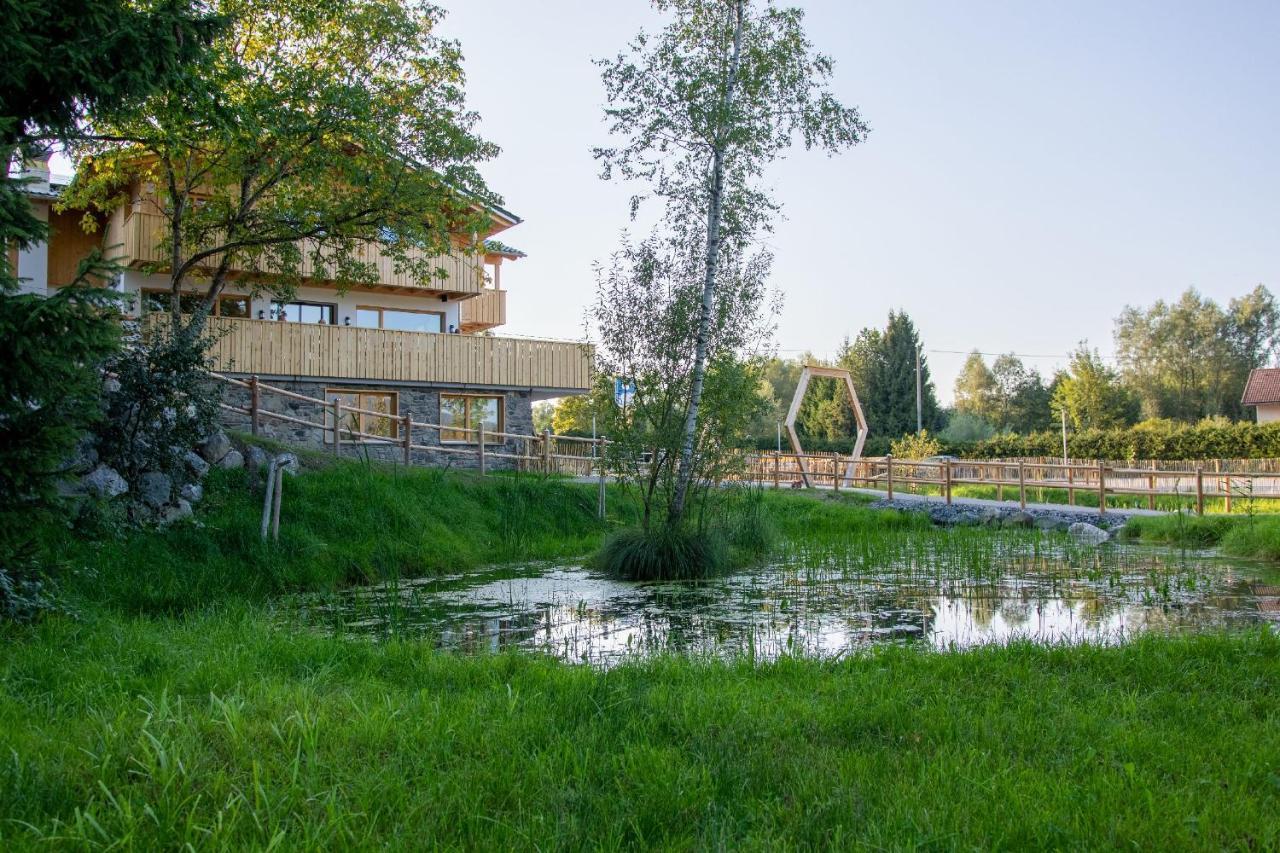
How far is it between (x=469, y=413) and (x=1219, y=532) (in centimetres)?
1891

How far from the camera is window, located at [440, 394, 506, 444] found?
27.6 metres

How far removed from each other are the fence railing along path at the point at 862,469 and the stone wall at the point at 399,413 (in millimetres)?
103

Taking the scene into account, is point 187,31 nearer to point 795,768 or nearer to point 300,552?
point 795,768

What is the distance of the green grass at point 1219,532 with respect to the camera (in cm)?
1447

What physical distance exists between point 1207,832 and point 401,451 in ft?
68.3

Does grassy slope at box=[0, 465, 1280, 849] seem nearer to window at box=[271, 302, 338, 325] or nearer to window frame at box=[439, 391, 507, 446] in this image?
window frame at box=[439, 391, 507, 446]

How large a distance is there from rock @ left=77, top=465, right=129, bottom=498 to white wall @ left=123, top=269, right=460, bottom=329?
43.7 ft

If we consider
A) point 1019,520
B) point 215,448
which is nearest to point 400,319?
point 215,448

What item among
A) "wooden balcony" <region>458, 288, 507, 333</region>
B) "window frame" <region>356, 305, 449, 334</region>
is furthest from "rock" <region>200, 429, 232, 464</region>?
"wooden balcony" <region>458, 288, 507, 333</region>

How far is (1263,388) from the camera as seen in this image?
51.2 meters

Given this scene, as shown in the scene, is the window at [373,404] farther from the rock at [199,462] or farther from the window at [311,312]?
the rock at [199,462]

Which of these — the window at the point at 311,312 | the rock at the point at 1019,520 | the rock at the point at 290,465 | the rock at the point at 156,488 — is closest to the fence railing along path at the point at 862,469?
the rock at the point at 1019,520

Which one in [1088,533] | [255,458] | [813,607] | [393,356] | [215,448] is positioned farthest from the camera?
[393,356]

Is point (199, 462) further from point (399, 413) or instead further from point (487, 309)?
point (487, 309)
